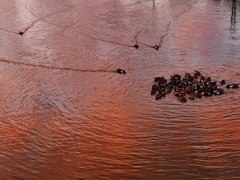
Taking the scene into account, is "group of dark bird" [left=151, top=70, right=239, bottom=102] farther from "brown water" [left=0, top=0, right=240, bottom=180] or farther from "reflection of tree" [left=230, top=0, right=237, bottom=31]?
"reflection of tree" [left=230, top=0, right=237, bottom=31]

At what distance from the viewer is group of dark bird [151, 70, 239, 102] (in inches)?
242

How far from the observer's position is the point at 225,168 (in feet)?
14.3

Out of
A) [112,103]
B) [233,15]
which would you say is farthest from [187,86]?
[233,15]

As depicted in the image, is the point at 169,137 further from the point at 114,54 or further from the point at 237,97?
the point at 114,54

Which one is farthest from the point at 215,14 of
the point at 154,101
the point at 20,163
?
the point at 20,163

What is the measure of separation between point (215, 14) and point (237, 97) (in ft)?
22.2

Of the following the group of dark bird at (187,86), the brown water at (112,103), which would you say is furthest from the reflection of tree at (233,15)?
the group of dark bird at (187,86)

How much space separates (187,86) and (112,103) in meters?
1.31

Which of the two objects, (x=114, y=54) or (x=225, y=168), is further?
(x=114, y=54)

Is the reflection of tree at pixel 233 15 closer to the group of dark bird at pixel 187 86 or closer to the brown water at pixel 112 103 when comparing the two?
the brown water at pixel 112 103

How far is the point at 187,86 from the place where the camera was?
21.1 ft

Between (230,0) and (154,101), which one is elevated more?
(154,101)

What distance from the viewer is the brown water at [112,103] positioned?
449 centimetres

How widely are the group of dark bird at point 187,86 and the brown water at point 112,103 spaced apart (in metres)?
0.17
